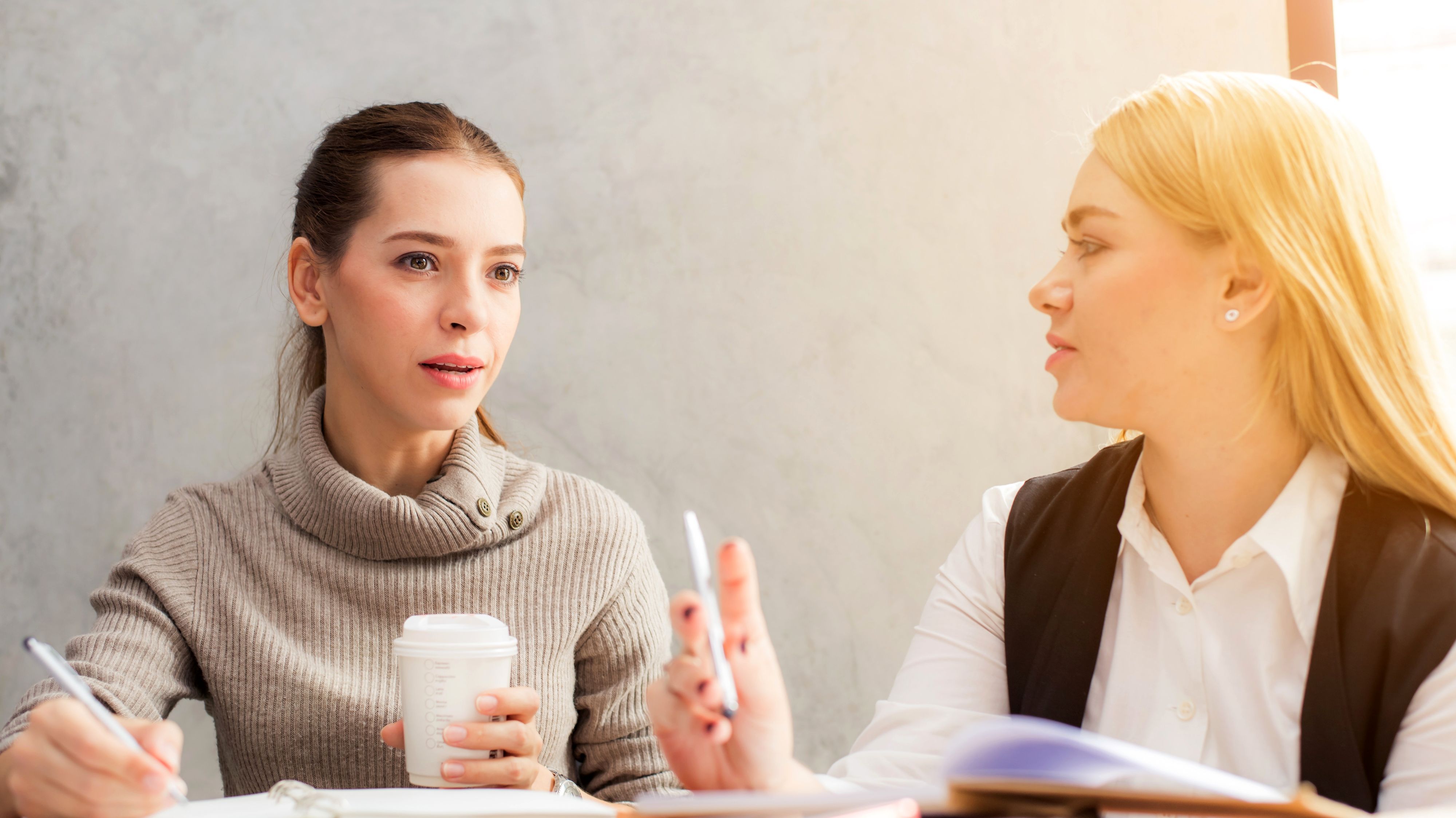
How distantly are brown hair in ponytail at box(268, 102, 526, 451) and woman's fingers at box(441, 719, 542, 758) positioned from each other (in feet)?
2.28

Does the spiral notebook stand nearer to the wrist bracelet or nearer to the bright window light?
the wrist bracelet

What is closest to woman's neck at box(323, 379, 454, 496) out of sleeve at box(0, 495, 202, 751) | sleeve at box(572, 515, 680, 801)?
sleeve at box(0, 495, 202, 751)

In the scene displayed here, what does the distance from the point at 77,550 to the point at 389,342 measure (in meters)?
0.93

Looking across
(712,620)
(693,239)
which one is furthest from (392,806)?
(693,239)

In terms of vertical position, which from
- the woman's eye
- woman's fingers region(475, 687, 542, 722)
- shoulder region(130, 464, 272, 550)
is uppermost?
the woman's eye

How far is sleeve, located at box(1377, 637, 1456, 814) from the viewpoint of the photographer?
2.85 feet

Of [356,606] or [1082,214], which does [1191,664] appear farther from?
[356,606]

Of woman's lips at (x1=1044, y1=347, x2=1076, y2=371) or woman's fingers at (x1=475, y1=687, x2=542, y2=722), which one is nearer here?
woman's fingers at (x1=475, y1=687, x2=542, y2=722)

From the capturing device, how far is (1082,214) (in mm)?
1119

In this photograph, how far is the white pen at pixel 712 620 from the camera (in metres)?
0.75

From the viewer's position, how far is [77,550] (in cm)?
182

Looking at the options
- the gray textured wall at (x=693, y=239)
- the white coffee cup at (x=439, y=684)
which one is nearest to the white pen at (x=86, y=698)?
the white coffee cup at (x=439, y=684)

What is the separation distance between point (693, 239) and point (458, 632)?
3.65 feet

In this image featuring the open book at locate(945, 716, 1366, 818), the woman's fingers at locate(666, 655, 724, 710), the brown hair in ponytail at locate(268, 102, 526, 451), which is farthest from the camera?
the brown hair in ponytail at locate(268, 102, 526, 451)
